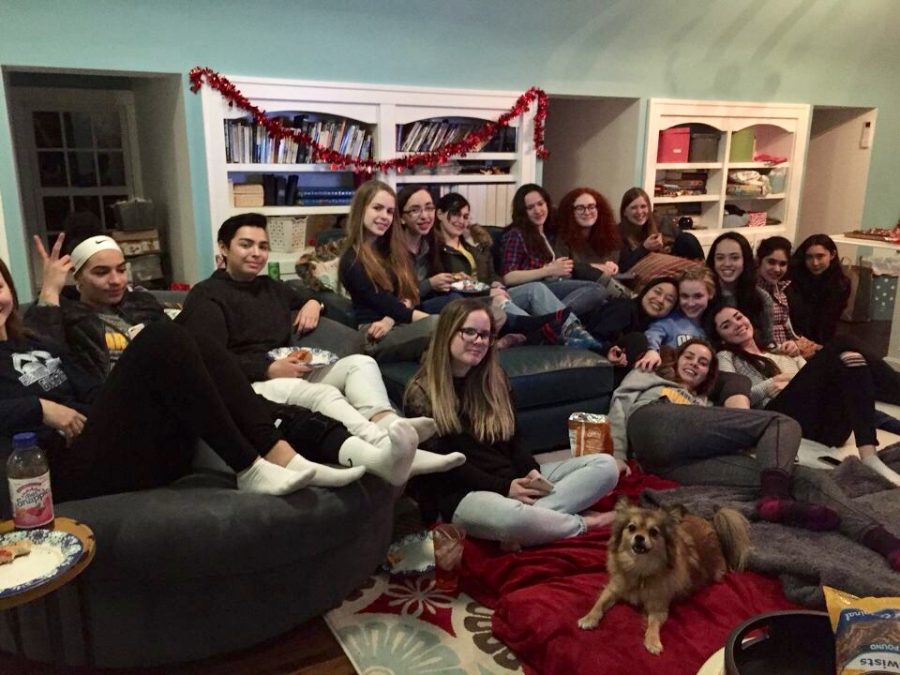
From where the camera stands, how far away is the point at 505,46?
4.70 m

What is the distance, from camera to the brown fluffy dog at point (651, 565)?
1.83 m

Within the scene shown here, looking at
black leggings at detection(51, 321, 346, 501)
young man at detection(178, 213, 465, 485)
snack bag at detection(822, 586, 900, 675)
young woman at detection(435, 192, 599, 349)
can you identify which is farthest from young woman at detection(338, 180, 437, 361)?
snack bag at detection(822, 586, 900, 675)

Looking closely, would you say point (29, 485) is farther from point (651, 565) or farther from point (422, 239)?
point (422, 239)

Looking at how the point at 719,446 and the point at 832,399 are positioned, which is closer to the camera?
the point at 719,446

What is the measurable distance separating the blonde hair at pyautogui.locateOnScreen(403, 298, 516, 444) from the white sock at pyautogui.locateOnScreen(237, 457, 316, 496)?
598mm

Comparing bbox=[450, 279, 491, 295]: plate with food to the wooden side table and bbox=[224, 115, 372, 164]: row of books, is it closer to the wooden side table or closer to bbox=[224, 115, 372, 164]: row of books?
bbox=[224, 115, 372, 164]: row of books

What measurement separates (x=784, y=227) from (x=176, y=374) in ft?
19.1

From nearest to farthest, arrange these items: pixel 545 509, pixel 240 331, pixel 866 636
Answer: pixel 866 636 < pixel 545 509 < pixel 240 331

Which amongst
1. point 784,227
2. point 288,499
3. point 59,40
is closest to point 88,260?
point 288,499

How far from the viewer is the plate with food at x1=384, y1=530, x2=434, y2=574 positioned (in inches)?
89.4

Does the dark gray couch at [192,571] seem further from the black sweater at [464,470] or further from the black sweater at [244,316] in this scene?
the black sweater at [244,316]

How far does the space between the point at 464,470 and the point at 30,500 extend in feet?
4.04

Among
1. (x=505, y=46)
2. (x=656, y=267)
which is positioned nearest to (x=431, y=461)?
(x=656, y=267)

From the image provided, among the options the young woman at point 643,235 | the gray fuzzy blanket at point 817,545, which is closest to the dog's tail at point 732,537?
the gray fuzzy blanket at point 817,545
